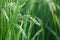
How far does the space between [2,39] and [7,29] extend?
0.19 feet

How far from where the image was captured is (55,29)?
1587 millimetres

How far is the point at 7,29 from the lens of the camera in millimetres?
978

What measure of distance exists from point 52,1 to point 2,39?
2.37ft

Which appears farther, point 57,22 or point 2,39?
point 57,22

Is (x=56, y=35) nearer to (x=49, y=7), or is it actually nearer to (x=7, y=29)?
(x=49, y=7)

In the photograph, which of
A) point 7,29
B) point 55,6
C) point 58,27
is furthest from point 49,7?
point 7,29

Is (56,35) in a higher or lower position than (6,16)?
lower

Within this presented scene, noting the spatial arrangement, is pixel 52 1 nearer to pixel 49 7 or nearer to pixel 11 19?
pixel 49 7

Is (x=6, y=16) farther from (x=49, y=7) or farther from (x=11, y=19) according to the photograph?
(x=49, y=7)

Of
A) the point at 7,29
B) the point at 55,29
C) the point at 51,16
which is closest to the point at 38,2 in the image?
the point at 51,16

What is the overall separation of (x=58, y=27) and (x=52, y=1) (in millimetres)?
218

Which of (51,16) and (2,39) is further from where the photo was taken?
(51,16)

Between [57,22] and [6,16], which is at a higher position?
[6,16]

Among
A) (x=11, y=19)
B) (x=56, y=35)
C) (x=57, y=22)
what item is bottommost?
(x=56, y=35)
